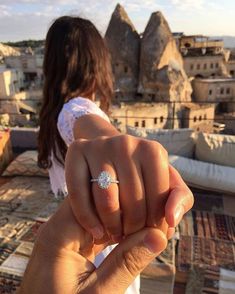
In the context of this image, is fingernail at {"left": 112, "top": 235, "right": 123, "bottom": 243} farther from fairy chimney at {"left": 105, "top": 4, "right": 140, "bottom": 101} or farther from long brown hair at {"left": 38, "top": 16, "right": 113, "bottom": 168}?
fairy chimney at {"left": 105, "top": 4, "right": 140, "bottom": 101}

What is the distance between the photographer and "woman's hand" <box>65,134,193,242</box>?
63 cm

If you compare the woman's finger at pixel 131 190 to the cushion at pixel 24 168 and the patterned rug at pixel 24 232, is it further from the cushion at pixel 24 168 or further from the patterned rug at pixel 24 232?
the cushion at pixel 24 168

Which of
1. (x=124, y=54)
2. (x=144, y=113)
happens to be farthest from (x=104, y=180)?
(x=124, y=54)

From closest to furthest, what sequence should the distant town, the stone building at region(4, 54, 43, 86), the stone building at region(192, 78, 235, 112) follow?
the distant town, the stone building at region(192, 78, 235, 112), the stone building at region(4, 54, 43, 86)

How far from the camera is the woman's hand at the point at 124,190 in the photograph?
24.8 inches

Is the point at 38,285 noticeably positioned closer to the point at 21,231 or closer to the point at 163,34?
the point at 21,231

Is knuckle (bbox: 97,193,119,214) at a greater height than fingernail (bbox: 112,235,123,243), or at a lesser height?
greater

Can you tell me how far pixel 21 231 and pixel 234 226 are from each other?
170 centimetres

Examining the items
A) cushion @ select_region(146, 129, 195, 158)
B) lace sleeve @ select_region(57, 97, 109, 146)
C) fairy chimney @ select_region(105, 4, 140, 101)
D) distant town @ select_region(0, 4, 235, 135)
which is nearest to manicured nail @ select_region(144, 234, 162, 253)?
lace sleeve @ select_region(57, 97, 109, 146)

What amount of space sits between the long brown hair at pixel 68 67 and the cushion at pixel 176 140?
184 centimetres

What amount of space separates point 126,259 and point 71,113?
624mm

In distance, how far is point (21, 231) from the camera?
240cm

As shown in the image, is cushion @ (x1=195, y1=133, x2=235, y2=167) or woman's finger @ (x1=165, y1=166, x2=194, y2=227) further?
cushion @ (x1=195, y1=133, x2=235, y2=167)

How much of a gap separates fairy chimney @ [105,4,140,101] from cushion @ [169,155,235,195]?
18172 millimetres
